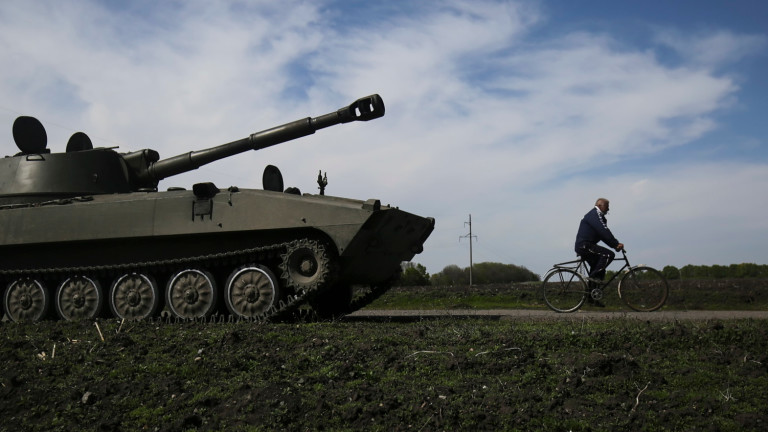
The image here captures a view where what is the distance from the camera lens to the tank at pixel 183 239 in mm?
10273

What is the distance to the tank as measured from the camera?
33.7 ft

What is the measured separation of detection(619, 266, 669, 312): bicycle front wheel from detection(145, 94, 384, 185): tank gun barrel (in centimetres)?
460

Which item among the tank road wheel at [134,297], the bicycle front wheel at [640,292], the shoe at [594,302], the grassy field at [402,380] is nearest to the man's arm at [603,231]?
the bicycle front wheel at [640,292]

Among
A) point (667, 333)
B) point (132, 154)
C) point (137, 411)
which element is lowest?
point (137, 411)

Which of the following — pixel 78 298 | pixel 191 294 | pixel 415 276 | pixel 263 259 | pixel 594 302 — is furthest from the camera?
pixel 415 276

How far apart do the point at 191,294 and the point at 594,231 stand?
20.8 feet

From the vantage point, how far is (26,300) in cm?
1223

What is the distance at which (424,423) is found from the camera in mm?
4906

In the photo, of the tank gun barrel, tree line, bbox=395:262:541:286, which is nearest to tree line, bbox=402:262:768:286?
tree line, bbox=395:262:541:286

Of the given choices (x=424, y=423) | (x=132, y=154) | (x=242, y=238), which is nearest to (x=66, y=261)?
(x=132, y=154)

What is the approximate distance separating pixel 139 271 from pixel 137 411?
6.17 meters

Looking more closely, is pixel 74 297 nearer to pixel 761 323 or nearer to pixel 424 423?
pixel 424 423

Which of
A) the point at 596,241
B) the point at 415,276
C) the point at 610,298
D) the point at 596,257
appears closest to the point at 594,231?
the point at 596,241

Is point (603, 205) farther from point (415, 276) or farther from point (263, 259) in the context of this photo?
point (415, 276)
